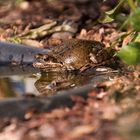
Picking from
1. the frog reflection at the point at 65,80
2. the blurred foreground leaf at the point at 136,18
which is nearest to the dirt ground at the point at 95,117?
the frog reflection at the point at 65,80

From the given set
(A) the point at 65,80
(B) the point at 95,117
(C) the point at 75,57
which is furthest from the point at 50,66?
(B) the point at 95,117

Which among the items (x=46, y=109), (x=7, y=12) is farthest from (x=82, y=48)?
(x=7, y=12)

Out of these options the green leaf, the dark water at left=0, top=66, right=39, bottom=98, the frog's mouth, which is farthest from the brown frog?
the green leaf

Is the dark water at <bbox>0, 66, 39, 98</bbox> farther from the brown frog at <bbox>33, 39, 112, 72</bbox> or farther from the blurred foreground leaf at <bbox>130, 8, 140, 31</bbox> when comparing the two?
the blurred foreground leaf at <bbox>130, 8, 140, 31</bbox>

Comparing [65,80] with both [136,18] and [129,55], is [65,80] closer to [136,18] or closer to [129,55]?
[129,55]

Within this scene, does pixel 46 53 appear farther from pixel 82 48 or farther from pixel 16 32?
pixel 16 32

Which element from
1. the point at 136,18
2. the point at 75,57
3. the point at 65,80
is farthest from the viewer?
the point at 75,57

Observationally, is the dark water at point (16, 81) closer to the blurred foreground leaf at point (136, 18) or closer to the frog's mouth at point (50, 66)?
the frog's mouth at point (50, 66)

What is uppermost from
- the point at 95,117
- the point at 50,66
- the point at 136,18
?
the point at 136,18
